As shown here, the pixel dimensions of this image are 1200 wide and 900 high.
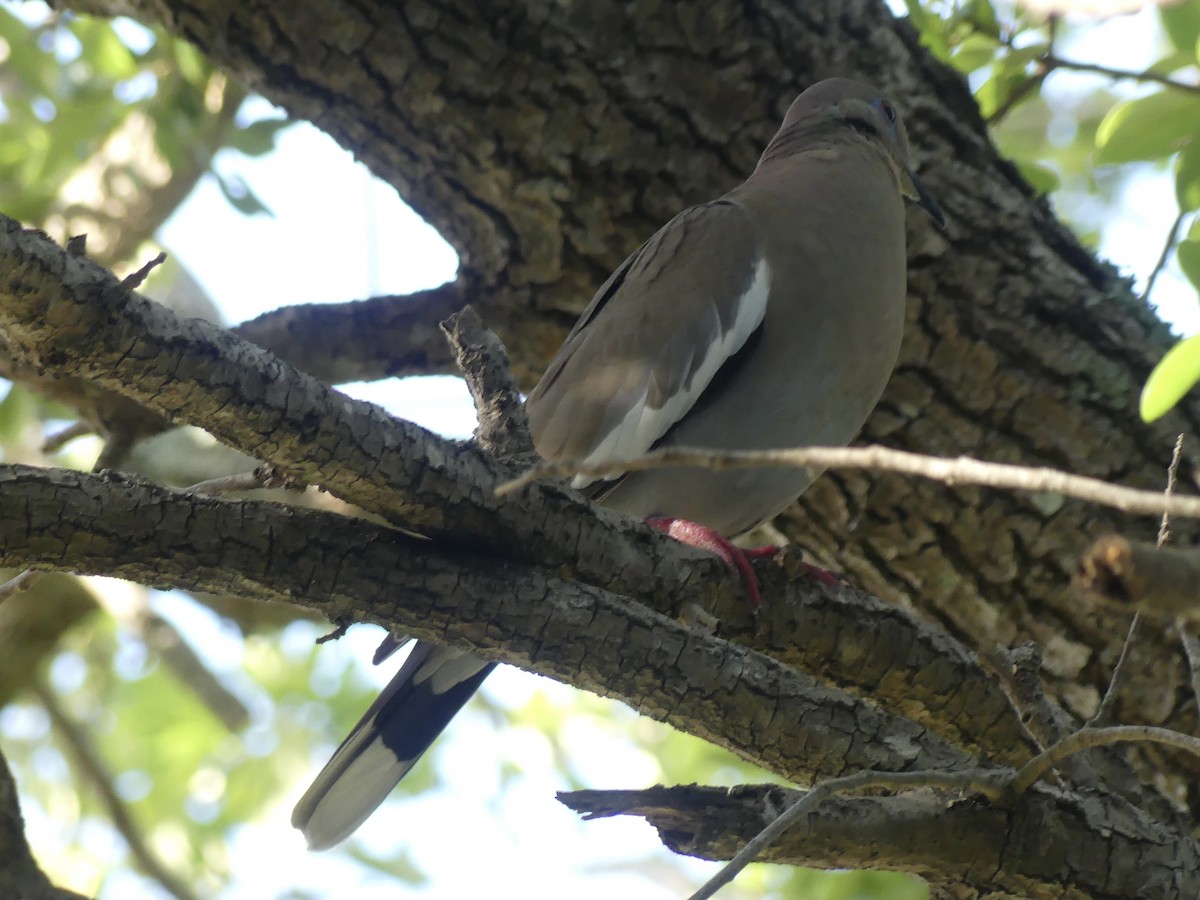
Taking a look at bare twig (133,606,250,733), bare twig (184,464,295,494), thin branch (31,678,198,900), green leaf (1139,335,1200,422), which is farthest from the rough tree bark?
thin branch (31,678,198,900)

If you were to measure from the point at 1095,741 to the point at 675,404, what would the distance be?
113 centimetres

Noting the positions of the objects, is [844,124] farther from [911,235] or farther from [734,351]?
[734,351]

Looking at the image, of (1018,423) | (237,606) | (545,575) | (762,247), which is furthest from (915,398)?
(237,606)

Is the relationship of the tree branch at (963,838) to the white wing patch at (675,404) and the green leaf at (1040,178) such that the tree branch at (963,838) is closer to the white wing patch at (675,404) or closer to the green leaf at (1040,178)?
the white wing patch at (675,404)

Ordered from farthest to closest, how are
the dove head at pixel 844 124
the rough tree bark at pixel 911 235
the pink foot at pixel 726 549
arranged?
the dove head at pixel 844 124 → the rough tree bark at pixel 911 235 → the pink foot at pixel 726 549

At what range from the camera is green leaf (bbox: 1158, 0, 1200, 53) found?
95.4 inches

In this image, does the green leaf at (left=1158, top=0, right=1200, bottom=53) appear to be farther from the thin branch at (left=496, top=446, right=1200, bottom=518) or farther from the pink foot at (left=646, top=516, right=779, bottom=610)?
the thin branch at (left=496, top=446, right=1200, bottom=518)

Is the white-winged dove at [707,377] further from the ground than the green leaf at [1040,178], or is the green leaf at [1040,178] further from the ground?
the green leaf at [1040,178]

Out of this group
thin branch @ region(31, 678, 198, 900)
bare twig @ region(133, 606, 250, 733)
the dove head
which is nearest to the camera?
the dove head

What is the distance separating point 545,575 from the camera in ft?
5.52

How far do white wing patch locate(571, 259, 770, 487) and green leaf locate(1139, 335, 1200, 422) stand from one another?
100cm

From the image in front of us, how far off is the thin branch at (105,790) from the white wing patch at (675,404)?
1866mm

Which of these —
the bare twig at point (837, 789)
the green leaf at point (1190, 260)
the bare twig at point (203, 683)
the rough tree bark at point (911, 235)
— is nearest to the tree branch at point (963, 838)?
the bare twig at point (837, 789)

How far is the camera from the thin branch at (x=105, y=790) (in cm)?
341
